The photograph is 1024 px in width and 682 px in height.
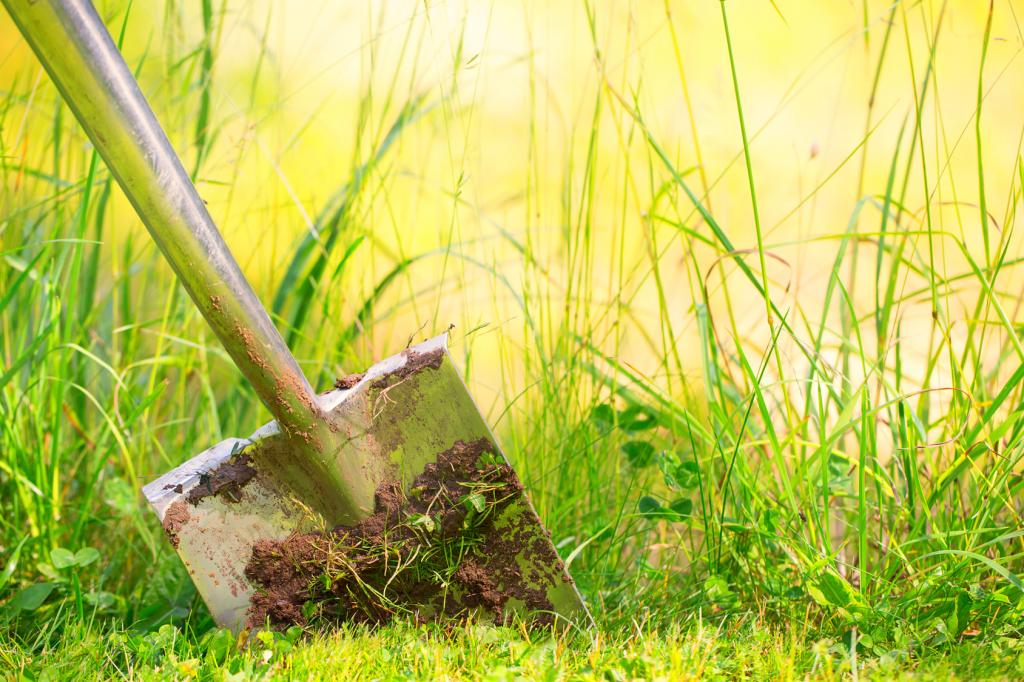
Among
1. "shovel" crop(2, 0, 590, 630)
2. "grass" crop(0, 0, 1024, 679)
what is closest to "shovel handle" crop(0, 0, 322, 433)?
"shovel" crop(2, 0, 590, 630)

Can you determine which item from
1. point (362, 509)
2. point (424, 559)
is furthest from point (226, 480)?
point (424, 559)

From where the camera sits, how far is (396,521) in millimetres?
1381

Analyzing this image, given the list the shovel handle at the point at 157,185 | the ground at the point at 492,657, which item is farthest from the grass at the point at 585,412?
the shovel handle at the point at 157,185

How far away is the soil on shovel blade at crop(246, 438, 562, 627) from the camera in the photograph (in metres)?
1.36

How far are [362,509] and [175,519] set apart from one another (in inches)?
10.9

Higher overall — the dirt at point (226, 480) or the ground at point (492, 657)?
the dirt at point (226, 480)

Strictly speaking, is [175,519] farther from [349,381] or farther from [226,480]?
[349,381]

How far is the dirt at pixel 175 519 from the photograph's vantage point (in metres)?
1.33

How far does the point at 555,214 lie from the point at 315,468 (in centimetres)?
131

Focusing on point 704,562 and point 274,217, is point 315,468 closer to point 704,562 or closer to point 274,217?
point 704,562

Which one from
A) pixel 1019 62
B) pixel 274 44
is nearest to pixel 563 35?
pixel 274 44

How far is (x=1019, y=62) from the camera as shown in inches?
112

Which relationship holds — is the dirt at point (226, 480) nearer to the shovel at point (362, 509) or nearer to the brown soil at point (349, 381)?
the shovel at point (362, 509)

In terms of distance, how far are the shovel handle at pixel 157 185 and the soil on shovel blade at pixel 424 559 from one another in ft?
0.63
